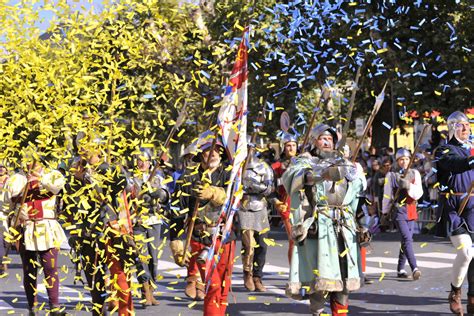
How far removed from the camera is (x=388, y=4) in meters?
19.7

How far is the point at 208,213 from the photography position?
28.6 feet

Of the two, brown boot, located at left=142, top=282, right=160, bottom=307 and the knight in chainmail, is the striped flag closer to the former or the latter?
brown boot, located at left=142, top=282, right=160, bottom=307

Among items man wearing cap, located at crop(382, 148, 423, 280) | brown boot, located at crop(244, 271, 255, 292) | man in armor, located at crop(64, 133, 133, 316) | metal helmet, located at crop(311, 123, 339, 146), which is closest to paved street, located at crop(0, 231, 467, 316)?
brown boot, located at crop(244, 271, 255, 292)

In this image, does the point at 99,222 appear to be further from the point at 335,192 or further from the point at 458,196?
the point at 458,196

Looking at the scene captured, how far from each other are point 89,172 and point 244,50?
68.9 inches

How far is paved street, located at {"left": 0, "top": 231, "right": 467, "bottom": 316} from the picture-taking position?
1035 cm

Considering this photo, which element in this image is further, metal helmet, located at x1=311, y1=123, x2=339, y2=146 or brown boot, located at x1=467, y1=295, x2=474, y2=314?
brown boot, located at x1=467, y1=295, x2=474, y2=314

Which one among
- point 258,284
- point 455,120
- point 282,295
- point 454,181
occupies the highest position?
point 455,120

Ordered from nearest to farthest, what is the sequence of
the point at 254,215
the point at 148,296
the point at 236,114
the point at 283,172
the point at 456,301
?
the point at 236,114 → the point at 456,301 → the point at 148,296 → the point at 283,172 → the point at 254,215

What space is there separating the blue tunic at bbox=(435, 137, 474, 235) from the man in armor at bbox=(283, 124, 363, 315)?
55.3 inches

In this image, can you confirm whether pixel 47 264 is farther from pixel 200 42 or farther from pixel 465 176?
pixel 200 42

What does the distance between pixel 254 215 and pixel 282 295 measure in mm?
1219

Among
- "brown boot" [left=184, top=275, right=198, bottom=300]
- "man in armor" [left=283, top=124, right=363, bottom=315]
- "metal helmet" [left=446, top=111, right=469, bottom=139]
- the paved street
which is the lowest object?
the paved street

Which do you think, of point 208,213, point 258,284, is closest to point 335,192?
point 208,213
